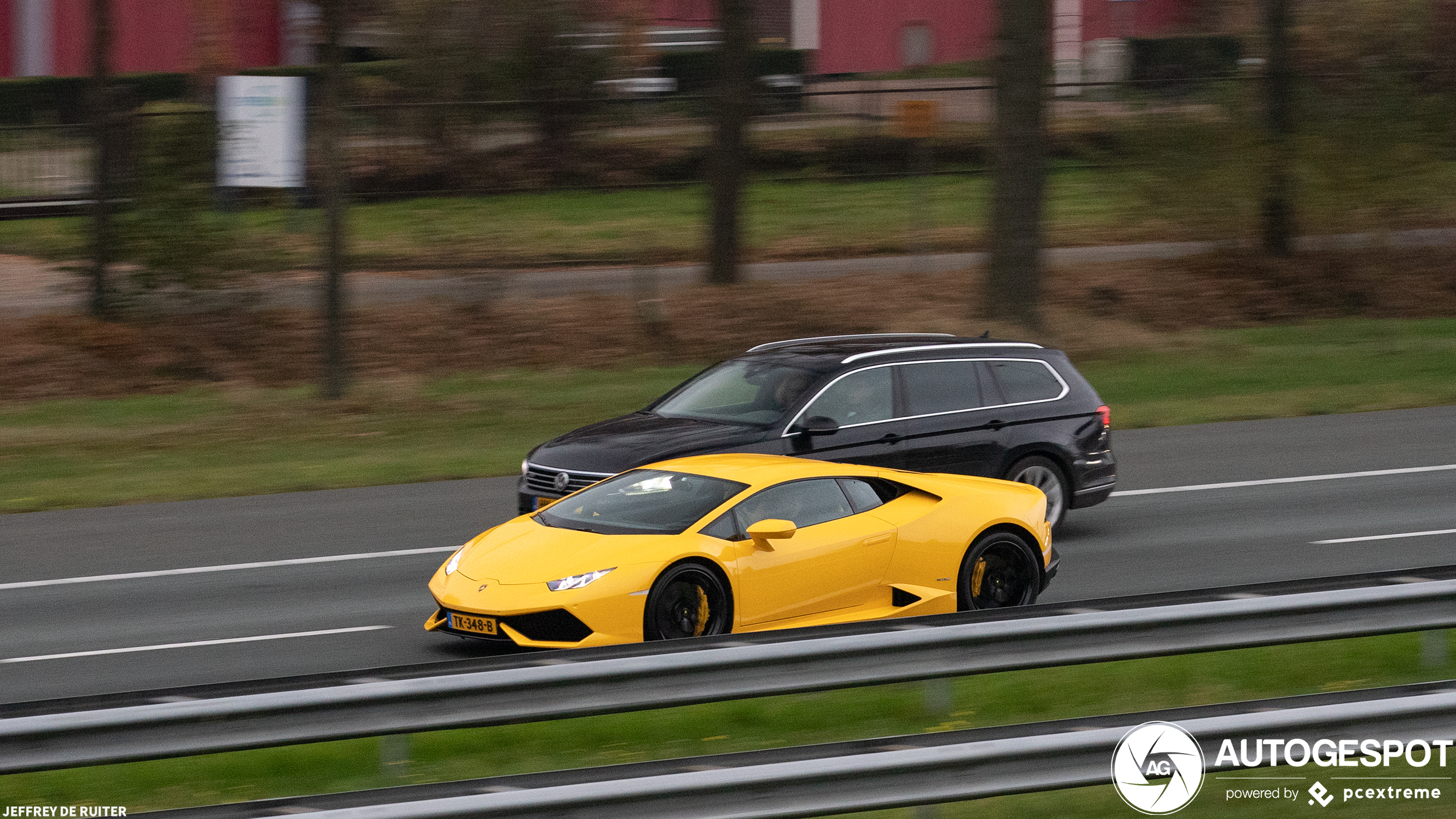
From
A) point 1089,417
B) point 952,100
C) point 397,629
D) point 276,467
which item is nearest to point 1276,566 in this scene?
point 1089,417

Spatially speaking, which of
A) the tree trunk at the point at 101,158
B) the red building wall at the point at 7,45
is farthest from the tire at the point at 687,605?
the red building wall at the point at 7,45

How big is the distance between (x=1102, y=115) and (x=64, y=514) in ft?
94.9

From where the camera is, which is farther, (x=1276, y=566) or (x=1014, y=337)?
(x=1014, y=337)

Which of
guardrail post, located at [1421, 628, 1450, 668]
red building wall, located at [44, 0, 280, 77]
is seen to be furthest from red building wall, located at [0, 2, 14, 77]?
guardrail post, located at [1421, 628, 1450, 668]

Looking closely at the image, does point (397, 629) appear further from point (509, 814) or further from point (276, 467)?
point (276, 467)

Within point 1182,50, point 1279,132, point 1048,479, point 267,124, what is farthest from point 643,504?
point 1182,50

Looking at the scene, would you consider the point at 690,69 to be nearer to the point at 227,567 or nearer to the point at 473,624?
the point at 227,567

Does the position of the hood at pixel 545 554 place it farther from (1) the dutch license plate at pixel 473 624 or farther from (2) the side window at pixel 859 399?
(2) the side window at pixel 859 399

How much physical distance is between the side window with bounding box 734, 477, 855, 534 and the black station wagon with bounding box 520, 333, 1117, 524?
2.25 m

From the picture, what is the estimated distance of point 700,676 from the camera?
6.01 metres

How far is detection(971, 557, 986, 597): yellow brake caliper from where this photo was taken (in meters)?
10.2

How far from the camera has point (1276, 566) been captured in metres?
11.9

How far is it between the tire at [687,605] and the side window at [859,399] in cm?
348

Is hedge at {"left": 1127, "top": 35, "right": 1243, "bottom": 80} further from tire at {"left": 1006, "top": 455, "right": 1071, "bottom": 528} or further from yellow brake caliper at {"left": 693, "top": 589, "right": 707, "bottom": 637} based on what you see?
yellow brake caliper at {"left": 693, "top": 589, "right": 707, "bottom": 637}
